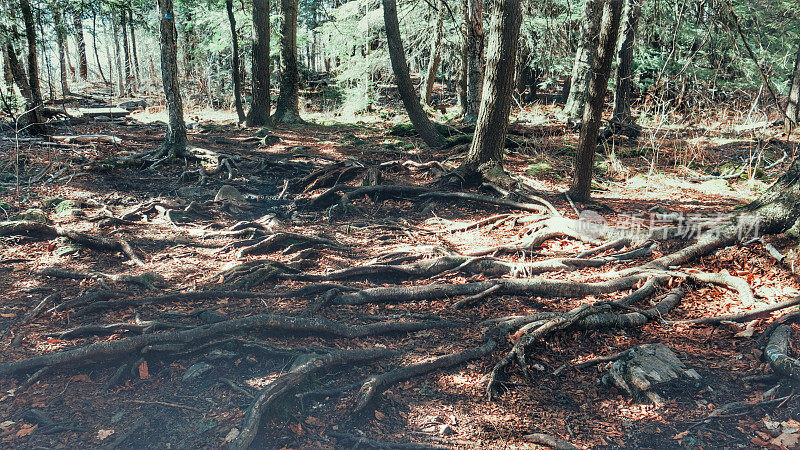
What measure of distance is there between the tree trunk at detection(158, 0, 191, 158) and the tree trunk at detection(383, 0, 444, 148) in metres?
4.94

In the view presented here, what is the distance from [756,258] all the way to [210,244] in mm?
6987

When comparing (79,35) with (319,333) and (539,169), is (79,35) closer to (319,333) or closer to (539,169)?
(539,169)

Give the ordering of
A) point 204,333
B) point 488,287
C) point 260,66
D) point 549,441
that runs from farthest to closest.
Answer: point 260,66
point 488,287
point 204,333
point 549,441

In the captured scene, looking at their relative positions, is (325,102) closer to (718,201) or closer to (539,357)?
(718,201)

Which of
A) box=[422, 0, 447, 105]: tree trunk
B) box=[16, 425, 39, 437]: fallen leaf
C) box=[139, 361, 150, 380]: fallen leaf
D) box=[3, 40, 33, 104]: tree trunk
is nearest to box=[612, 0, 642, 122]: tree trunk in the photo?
box=[422, 0, 447, 105]: tree trunk

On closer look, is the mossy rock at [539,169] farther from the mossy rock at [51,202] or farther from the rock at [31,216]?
the mossy rock at [51,202]

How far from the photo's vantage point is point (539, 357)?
14.5ft

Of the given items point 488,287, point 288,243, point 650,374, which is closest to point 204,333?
point 288,243

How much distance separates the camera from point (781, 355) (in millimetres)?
3902

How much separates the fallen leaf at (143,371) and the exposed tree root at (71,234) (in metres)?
2.89

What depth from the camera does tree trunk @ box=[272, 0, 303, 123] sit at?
18203mm

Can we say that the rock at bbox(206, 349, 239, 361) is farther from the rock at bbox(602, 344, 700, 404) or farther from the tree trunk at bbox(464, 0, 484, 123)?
the tree trunk at bbox(464, 0, 484, 123)

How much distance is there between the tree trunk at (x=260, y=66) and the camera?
678 inches

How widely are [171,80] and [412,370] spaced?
994cm
